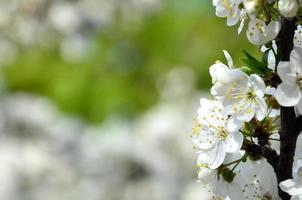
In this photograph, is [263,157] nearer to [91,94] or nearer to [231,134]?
[231,134]

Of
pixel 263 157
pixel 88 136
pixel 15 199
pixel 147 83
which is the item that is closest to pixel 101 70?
pixel 147 83

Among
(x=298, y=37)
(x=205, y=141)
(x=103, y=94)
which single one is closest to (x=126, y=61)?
(x=103, y=94)

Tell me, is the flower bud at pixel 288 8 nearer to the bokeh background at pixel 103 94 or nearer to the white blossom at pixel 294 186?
the white blossom at pixel 294 186

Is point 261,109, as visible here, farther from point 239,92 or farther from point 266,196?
point 266,196

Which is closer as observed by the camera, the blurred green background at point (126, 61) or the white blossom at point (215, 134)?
the white blossom at point (215, 134)

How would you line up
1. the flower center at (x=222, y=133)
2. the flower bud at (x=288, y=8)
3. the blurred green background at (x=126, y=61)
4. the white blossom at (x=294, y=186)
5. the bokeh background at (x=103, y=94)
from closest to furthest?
the flower bud at (x=288, y=8) → the white blossom at (x=294, y=186) → the flower center at (x=222, y=133) → the bokeh background at (x=103, y=94) → the blurred green background at (x=126, y=61)

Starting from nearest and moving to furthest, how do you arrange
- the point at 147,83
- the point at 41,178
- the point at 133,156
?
the point at 133,156
the point at 41,178
the point at 147,83

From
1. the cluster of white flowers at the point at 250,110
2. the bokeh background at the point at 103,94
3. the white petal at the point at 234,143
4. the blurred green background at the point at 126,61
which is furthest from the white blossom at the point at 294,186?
the blurred green background at the point at 126,61
